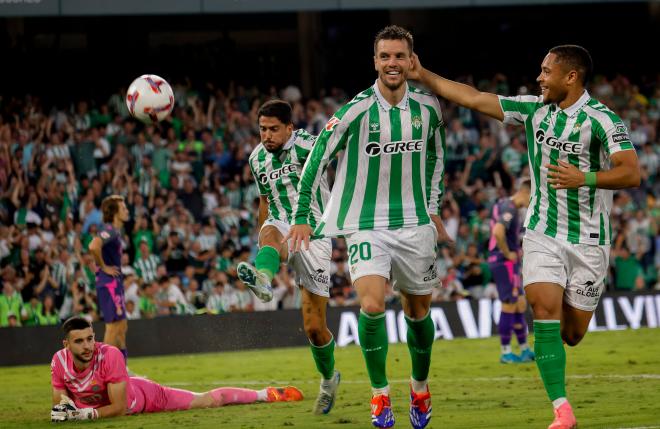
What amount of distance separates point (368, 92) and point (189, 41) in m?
A: 20.4

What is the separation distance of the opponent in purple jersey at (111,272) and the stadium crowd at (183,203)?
5.02 meters

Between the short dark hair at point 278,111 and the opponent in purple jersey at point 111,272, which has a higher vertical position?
the short dark hair at point 278,111

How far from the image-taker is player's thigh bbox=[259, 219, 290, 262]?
34.1ft

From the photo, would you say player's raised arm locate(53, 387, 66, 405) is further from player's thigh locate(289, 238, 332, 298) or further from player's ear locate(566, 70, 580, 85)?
player's ear locate(566, 70, 580, 85)

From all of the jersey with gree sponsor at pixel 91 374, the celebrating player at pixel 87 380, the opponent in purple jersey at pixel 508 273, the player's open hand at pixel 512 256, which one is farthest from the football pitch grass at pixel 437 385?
the player's open hand at pixel 512 256

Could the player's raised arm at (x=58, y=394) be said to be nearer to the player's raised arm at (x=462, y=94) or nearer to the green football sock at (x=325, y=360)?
the green football sock at (x=325, y=360)

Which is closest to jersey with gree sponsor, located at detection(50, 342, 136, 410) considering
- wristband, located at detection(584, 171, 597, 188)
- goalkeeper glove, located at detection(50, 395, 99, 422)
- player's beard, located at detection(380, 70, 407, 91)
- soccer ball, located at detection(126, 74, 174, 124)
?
goalkeeper glove, located at detection(50, 395, 99, 422)

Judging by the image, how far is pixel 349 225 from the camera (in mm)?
8328

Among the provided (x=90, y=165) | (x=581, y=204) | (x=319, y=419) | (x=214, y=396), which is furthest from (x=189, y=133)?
(x=581, y=204)

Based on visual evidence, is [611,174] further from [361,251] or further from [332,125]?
[332,125]

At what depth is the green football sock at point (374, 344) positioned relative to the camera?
8102mm

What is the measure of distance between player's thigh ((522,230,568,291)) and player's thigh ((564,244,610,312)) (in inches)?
3.2

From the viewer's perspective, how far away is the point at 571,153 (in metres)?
7.84

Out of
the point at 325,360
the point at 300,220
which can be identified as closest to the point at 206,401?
the point at 325,360
